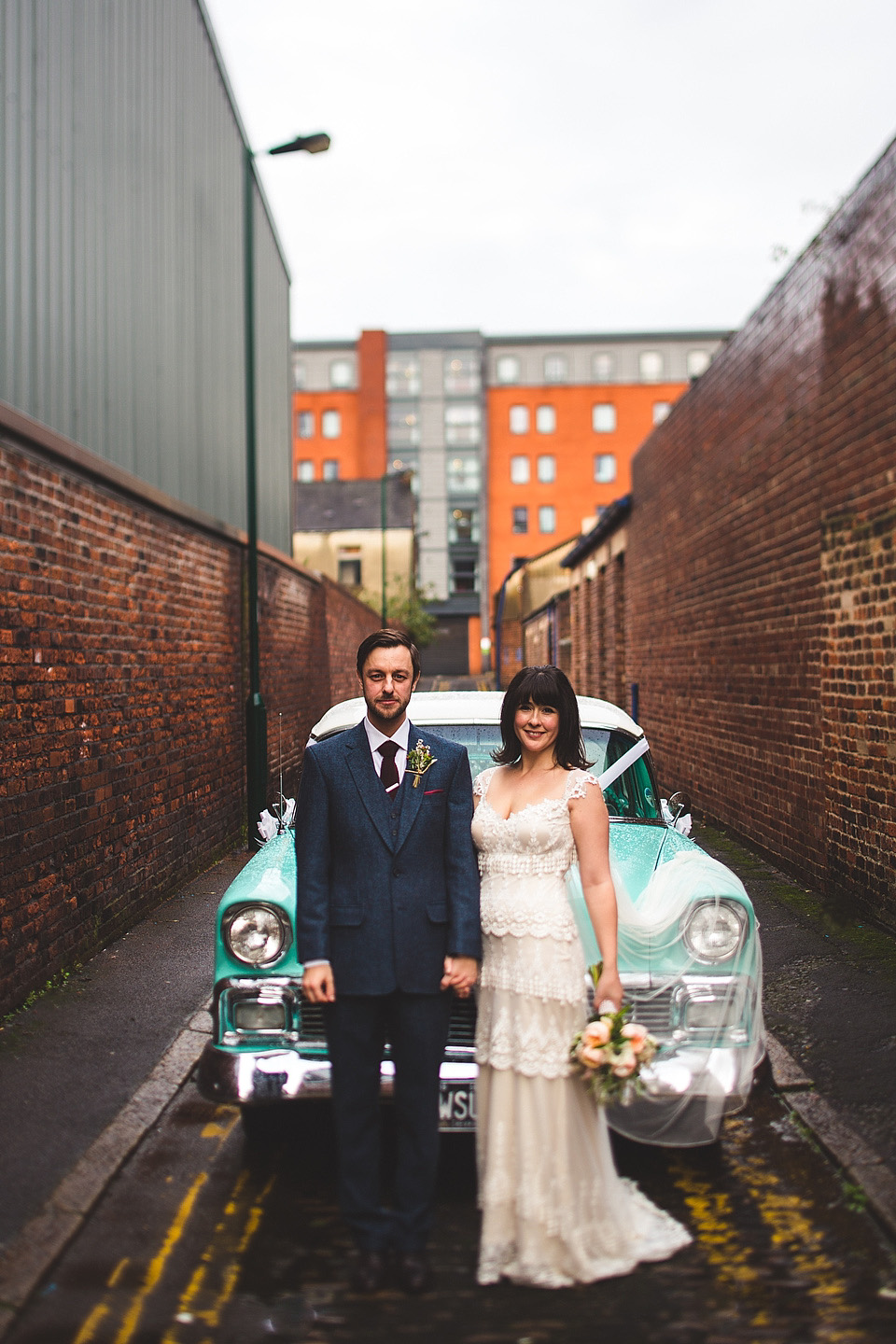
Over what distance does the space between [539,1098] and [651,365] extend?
68.3 meters

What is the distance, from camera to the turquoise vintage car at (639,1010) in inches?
140

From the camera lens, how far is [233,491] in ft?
38.5

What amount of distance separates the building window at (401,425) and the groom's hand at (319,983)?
6543 cm

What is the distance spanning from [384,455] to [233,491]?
55.6 m

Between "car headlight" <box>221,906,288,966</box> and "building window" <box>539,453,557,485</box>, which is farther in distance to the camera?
"building window" <box>539,453,557,485</box>

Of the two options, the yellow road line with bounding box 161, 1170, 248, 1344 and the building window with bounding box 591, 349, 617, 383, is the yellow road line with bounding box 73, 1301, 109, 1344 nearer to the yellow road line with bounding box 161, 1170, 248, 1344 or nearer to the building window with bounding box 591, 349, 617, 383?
the yellow road line with bounding box 161, 1170, 248, 1344

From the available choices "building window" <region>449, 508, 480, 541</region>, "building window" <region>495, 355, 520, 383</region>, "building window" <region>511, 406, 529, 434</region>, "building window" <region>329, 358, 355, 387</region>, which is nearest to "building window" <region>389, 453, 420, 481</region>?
"building window" <region>449, 508, 480, 541</region>

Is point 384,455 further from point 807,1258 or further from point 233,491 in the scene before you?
point 807,1258

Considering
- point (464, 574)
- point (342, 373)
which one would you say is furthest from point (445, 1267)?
point (342, 373)

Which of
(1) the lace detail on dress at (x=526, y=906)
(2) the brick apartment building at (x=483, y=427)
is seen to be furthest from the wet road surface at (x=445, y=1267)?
(2) the brick apartment building at (x=483, y=427)

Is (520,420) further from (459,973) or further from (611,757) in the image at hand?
(459,973)

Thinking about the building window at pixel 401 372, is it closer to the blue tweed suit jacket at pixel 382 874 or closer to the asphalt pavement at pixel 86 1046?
the asphalt pavement at pixel 86 1046

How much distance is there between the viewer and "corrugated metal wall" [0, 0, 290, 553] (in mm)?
6098

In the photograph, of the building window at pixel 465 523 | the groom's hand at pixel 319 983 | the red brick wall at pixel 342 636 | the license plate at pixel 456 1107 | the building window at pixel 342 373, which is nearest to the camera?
the groom's hand at pixel 319 983
